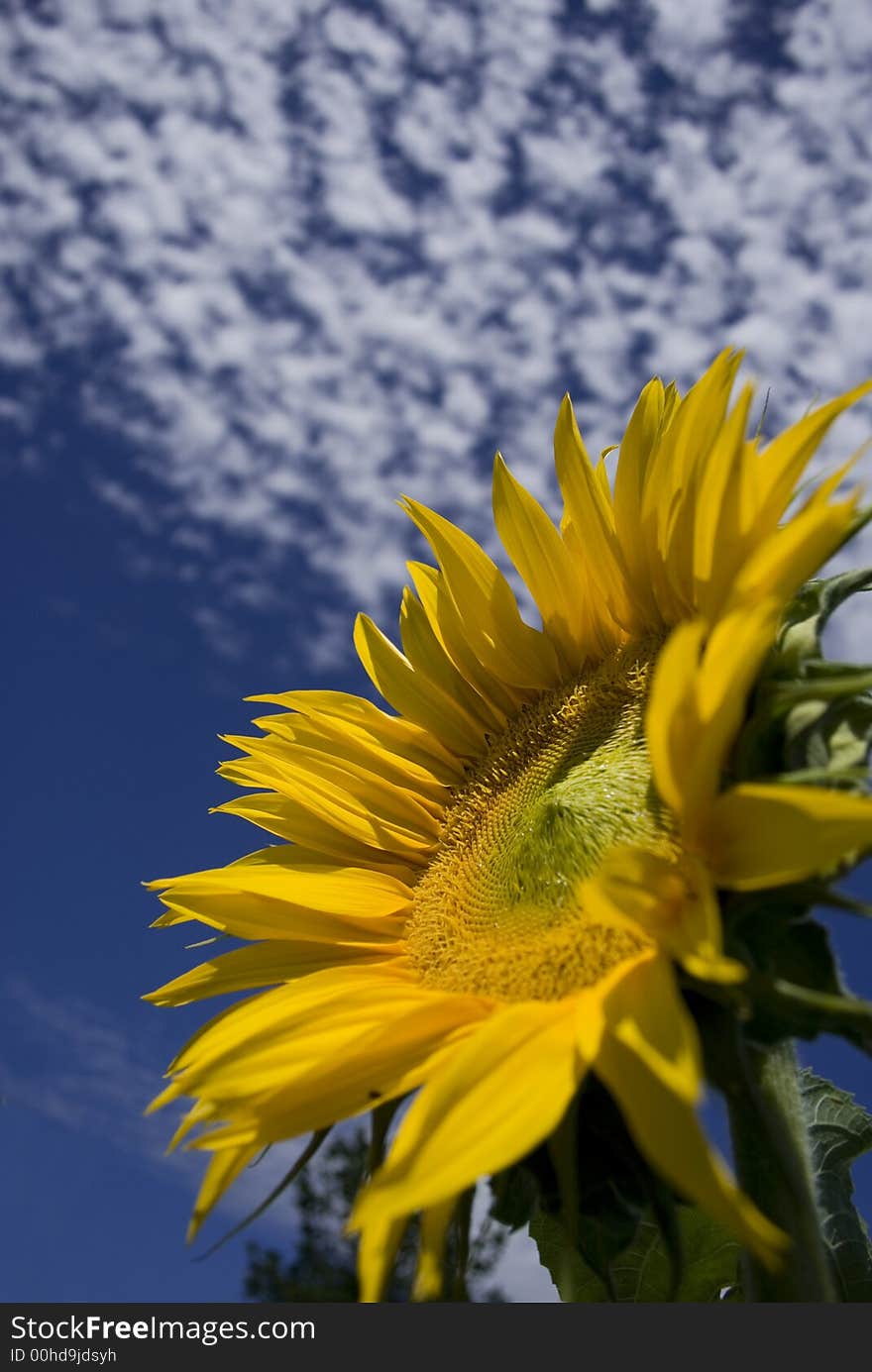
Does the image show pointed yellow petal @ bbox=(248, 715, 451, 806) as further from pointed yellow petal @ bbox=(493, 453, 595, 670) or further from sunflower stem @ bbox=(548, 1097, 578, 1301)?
sunflower stem @ bbox=(548, 1097, 578, 1301)

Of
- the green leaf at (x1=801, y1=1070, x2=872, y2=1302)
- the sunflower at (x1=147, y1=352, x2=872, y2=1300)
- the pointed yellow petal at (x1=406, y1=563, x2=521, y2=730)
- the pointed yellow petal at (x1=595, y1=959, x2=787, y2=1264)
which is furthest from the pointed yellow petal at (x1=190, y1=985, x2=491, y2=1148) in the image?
the pointed yellow petal at (x1=406, y1=563, x2=521, y2=730)

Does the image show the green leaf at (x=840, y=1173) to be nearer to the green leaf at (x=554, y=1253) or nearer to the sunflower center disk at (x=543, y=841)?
the green leaf at (x=554, y=1253)

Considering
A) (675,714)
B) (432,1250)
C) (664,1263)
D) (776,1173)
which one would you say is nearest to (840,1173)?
(664,1263)

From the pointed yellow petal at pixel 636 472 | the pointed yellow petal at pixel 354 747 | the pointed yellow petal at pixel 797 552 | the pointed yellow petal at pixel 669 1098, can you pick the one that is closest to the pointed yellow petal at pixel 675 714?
the pointed yellow petal at pixel 797 552

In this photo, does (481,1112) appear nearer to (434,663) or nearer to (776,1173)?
(776,1173)

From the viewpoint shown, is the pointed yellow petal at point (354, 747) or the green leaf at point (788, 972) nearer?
the green leaf at point (788, 972)

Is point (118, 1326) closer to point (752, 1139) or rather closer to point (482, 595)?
point (752, 1139)

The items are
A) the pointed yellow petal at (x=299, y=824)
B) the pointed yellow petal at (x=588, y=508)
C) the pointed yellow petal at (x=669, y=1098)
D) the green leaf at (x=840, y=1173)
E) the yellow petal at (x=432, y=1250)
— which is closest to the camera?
the pointed yellow petal at (x=669, y=1098)
